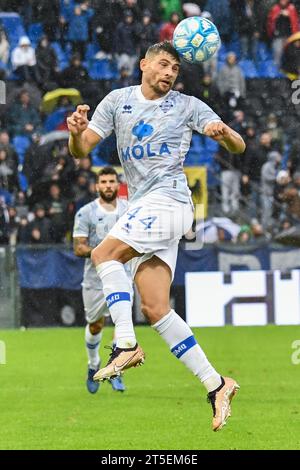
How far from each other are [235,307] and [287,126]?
16.3ft

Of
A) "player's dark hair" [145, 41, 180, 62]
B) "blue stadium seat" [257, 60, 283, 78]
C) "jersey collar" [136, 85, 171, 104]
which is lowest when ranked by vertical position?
"blue stadium seat" [257, 60, 283, 78]

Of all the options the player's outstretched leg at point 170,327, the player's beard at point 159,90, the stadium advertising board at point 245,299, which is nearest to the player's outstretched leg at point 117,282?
the player's outstretched leg at point 170,327

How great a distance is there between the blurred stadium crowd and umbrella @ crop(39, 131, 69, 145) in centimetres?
2

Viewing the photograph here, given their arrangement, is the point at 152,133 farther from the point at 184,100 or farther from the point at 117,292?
the point at 117,292

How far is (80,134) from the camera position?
764cm

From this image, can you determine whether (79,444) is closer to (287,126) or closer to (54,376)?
(54,376)

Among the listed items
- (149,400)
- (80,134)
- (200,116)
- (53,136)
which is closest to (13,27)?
(53,136)

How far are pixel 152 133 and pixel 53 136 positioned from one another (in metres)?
12.6

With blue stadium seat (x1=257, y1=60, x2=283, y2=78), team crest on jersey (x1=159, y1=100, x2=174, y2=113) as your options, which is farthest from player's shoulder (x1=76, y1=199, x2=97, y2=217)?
blue stadium seat (x1=257, y1=60, x2=283, y2=78)

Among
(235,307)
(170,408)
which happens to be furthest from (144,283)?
(235,307)

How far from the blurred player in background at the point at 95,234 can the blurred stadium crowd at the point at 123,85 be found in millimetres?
7008

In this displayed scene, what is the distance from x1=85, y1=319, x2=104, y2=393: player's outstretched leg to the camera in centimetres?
1145

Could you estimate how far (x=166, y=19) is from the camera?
22.8m

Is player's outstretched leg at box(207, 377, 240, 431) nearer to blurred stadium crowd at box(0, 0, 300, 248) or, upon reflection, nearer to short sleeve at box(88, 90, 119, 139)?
short sleeve at box(88, 90, 119, 139)
